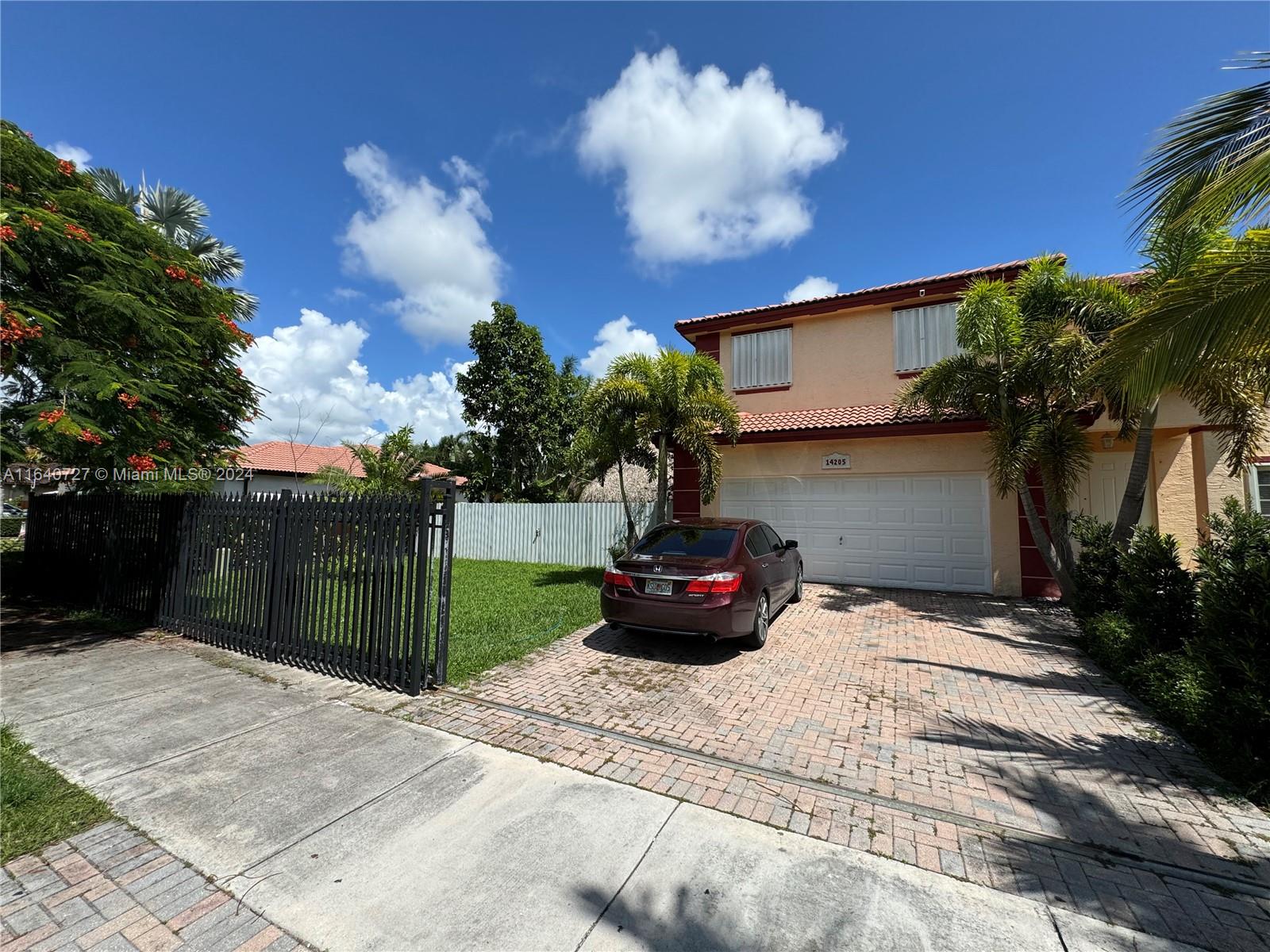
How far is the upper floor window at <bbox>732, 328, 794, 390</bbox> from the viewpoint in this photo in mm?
12812

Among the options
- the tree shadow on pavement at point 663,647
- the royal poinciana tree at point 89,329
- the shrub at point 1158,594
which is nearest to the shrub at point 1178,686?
the shrub at point 1158,594

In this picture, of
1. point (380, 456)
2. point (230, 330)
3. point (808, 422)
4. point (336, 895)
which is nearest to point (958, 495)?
point (808, 422)

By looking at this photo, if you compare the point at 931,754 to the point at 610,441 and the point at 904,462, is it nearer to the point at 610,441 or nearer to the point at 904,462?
the point at 904,462

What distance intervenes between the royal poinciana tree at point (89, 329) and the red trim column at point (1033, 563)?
12970 millimetres

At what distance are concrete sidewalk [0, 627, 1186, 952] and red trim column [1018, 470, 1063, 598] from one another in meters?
8.84

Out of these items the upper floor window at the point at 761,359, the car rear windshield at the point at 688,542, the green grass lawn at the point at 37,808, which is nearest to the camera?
the green grass lawn at the point at 37,808

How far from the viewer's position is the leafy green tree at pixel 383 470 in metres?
14.9

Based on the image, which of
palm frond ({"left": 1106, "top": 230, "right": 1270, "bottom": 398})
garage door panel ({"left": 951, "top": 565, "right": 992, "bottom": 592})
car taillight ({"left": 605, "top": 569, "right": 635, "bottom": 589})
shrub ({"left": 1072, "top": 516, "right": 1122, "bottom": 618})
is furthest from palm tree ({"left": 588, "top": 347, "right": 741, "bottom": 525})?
palm frond ({"left": 1106, "top": 230, "right": 1270, "bottom": 398})

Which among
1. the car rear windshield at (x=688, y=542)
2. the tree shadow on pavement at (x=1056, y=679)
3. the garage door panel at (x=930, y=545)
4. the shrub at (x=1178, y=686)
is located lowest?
the tree shadow on pavement at (x=1056, y=679)

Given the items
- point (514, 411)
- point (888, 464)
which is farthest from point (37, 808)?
point (514, 411)

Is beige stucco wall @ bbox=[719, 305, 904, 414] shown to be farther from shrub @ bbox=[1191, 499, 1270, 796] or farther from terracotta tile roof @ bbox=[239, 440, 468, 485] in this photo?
terracotta tile roof @ bbox=[239, 440, 468, 485]

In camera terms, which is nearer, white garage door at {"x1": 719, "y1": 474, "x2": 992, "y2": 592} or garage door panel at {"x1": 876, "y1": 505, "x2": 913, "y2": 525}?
white garage door at {"x1": 719, "y1": 474, "x2": 992, "y2": 592}

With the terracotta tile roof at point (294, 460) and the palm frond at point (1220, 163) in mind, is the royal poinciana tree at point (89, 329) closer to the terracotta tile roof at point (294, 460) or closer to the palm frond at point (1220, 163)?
the palm frond at point (1220, 163)

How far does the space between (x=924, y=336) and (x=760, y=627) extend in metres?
8.68
